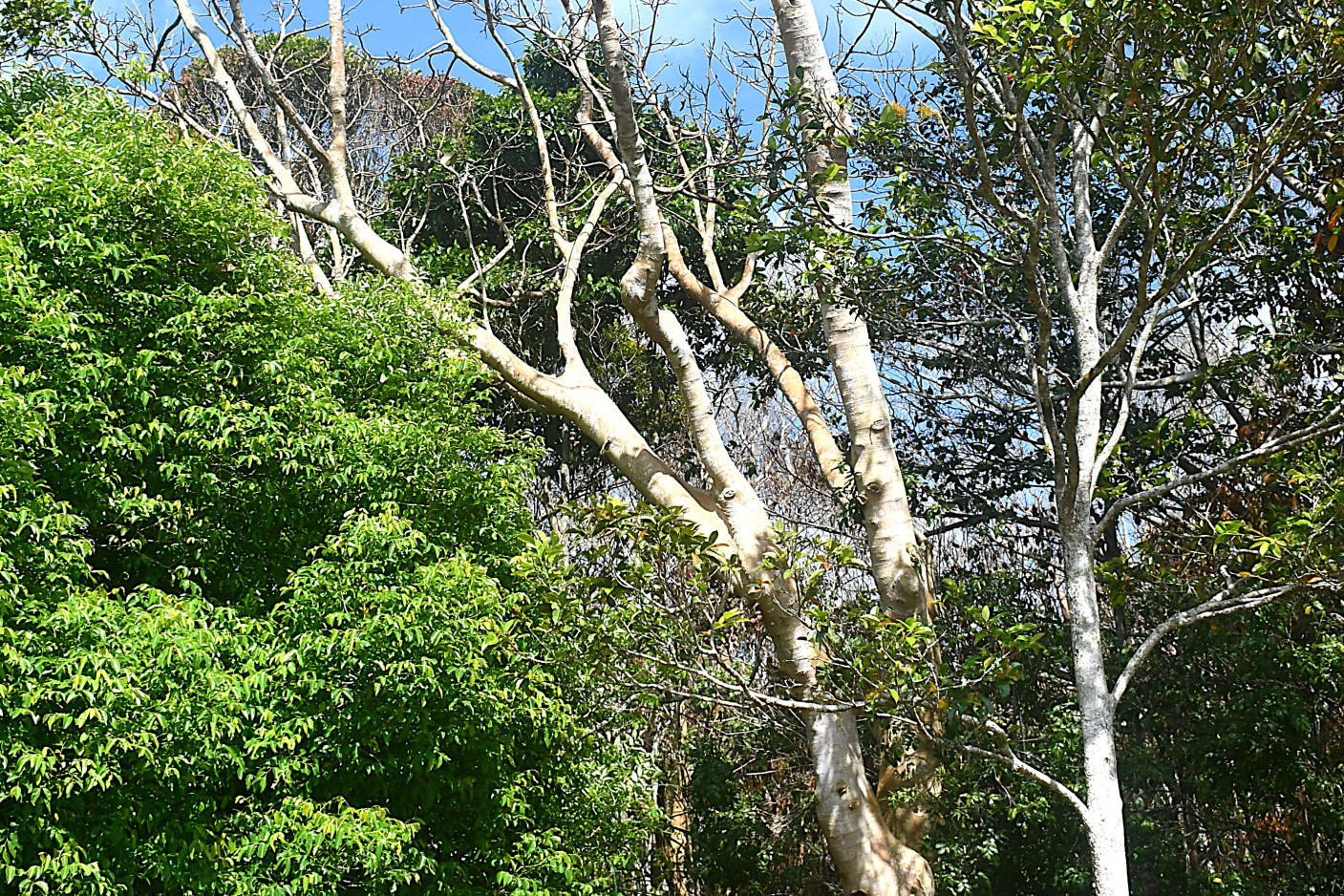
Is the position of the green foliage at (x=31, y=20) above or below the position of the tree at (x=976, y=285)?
above

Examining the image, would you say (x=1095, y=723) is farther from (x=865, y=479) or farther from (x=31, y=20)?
Result: (x=31, y=20)

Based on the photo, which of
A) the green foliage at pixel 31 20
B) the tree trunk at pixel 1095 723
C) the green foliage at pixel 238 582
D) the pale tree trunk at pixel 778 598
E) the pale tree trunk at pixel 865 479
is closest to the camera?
the green foliage at pixel 238 582

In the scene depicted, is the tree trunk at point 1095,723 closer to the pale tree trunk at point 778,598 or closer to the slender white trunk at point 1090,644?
the slender white trunk at point 1090,644

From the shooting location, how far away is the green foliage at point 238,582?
155 inches

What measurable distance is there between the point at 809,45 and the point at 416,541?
3.26 metres

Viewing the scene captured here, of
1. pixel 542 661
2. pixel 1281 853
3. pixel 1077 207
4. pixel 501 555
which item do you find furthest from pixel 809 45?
pixel 1281 853

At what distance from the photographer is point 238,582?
5023mm

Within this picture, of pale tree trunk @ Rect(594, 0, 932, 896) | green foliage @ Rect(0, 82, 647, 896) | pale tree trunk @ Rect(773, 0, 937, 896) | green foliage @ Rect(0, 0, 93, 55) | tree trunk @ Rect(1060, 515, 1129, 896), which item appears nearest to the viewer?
green foliage @ Rect(0, 82, 647, 896)

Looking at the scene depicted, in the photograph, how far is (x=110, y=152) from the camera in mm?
5027

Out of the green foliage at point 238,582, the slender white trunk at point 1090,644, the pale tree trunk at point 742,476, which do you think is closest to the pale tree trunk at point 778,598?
the pale tree trunk at point 742,476

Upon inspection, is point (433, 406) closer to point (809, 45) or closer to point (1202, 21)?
point (809, 45)

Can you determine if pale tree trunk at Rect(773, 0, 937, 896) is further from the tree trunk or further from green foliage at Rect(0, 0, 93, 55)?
green foliage at Rect(0, 0, 93, 55)

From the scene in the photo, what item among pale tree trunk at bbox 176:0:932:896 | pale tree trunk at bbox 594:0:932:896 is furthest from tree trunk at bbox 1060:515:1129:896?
pale tree trunk at bbox 594:0:932:896

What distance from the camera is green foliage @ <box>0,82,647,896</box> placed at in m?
3.94
